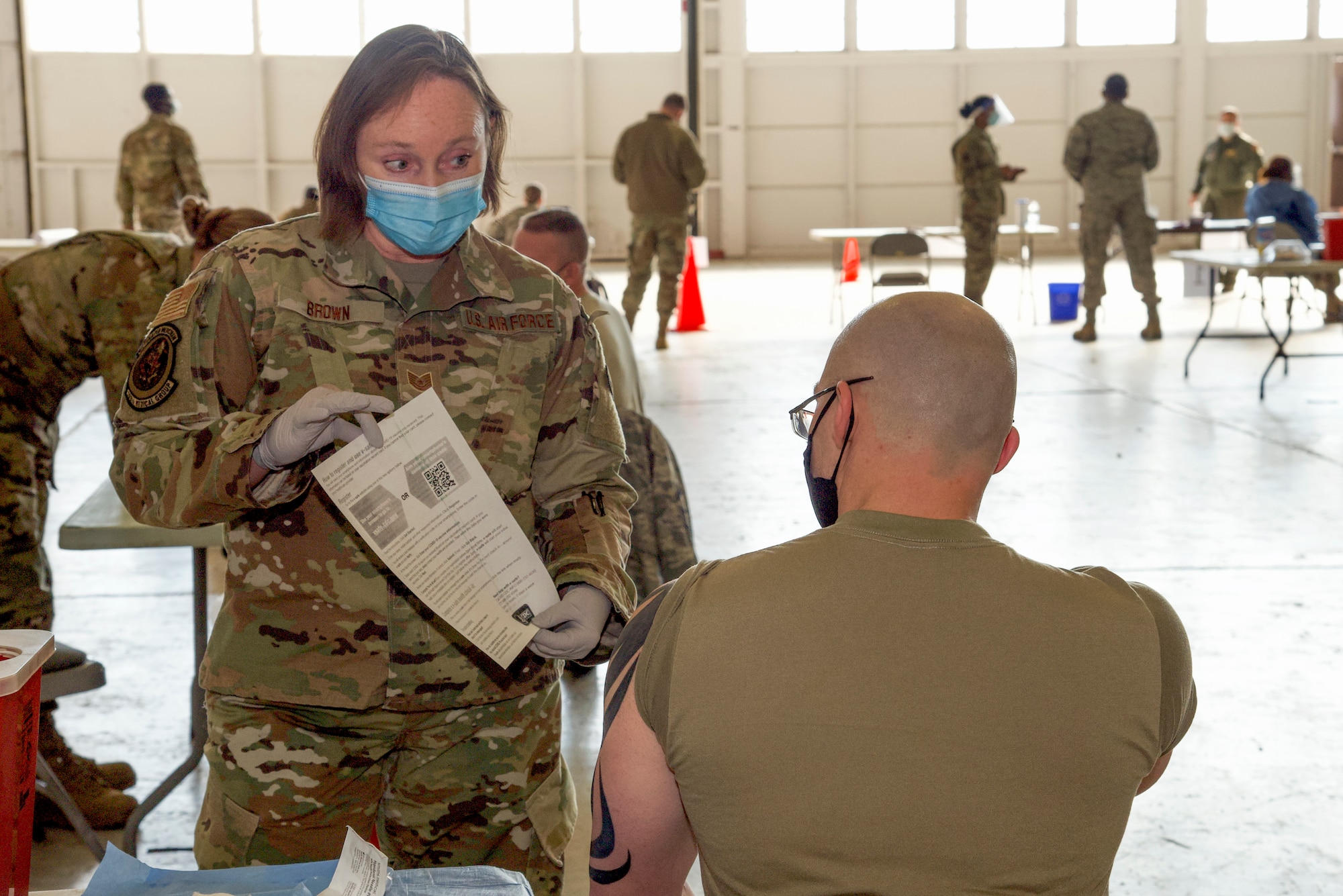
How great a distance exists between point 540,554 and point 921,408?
2.17 feet

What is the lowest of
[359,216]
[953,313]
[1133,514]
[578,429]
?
[1133,514]

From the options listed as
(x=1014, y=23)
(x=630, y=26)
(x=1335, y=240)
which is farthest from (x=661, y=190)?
(x=1014, y=23)

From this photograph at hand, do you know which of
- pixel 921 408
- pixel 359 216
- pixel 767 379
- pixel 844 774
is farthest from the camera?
pixel 767 379

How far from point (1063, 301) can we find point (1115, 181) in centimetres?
170

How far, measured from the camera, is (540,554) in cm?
173

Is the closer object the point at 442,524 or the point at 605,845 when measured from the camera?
the point at 605,845

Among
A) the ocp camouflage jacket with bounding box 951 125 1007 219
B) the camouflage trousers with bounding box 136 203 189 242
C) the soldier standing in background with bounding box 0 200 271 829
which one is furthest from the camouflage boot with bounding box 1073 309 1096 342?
the soldier standing in background with bounding box 0 200 271 829

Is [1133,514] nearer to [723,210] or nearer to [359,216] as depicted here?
[359,216]

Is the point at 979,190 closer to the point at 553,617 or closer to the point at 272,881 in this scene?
the point at 553,617

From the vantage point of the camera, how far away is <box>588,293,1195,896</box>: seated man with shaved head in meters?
1.11

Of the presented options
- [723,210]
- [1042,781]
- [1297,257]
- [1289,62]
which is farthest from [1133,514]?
[1289,62]

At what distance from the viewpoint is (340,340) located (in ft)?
5.16

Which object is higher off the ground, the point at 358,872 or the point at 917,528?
the point at 917,528

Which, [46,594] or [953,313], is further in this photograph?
[46,594]
